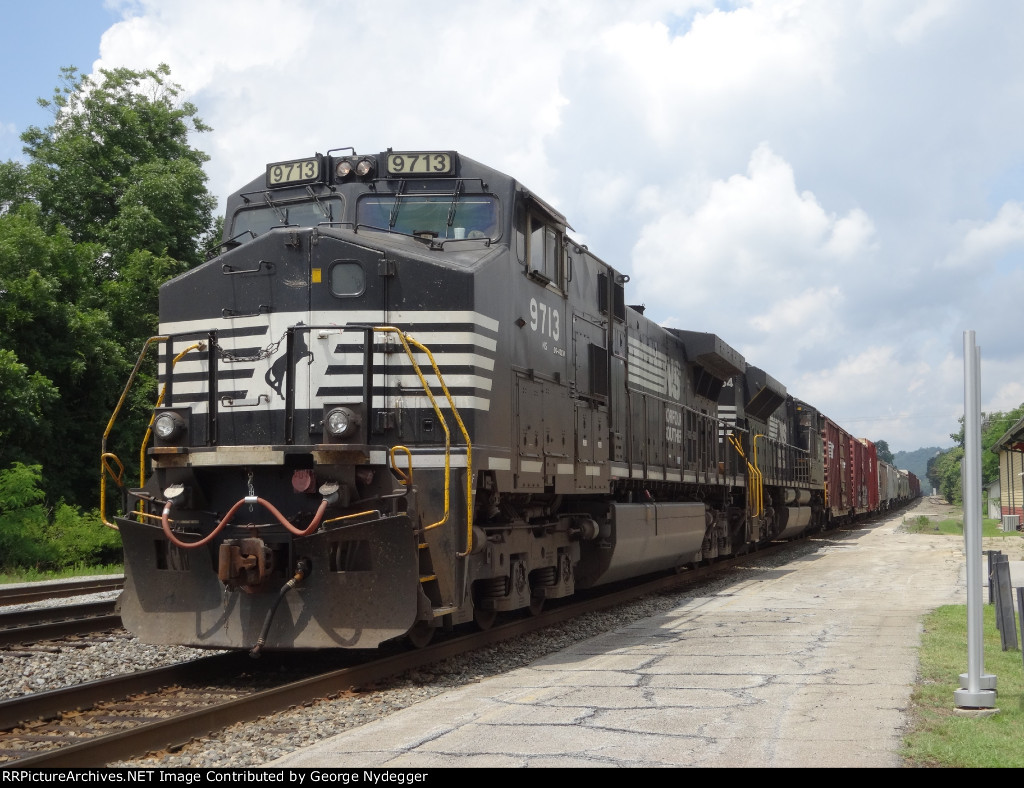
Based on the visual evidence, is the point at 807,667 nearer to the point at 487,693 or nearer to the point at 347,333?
the point at 487,693

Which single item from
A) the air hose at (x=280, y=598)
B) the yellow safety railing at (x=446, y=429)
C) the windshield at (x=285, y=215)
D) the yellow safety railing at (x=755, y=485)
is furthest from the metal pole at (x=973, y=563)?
the yellow safety railing at (x=755, y=485)

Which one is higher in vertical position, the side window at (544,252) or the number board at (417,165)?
the number board at (417,165)

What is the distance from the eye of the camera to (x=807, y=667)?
302 inches

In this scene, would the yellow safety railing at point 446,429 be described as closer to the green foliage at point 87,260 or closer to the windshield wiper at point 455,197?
the windshield wiper at point 455,197

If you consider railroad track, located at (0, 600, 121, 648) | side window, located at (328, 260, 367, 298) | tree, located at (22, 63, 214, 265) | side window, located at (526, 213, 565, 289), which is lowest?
railroad track, located at (0, 600, 121, 648)

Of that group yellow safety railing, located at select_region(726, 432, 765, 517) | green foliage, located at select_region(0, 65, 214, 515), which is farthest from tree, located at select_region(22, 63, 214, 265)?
yellow safety railing, located at select_region(726, 432, 765, 517)

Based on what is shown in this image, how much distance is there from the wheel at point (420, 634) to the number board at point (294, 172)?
3848 millimetres

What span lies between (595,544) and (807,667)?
3.69m

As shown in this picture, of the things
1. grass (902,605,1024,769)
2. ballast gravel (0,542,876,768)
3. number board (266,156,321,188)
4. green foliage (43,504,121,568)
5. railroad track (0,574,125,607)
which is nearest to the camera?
grass (902,605,1024,769)

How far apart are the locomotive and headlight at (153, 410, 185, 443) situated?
0.05 ft

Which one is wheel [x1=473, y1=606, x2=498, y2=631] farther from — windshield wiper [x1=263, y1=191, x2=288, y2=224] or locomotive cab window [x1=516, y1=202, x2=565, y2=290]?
windshield wiper [x1=263, y1=191, x2=288, y2=224]

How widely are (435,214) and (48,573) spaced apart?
14.5 m

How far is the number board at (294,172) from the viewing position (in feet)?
28.9

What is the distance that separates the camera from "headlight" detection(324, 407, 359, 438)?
23.5 feet
